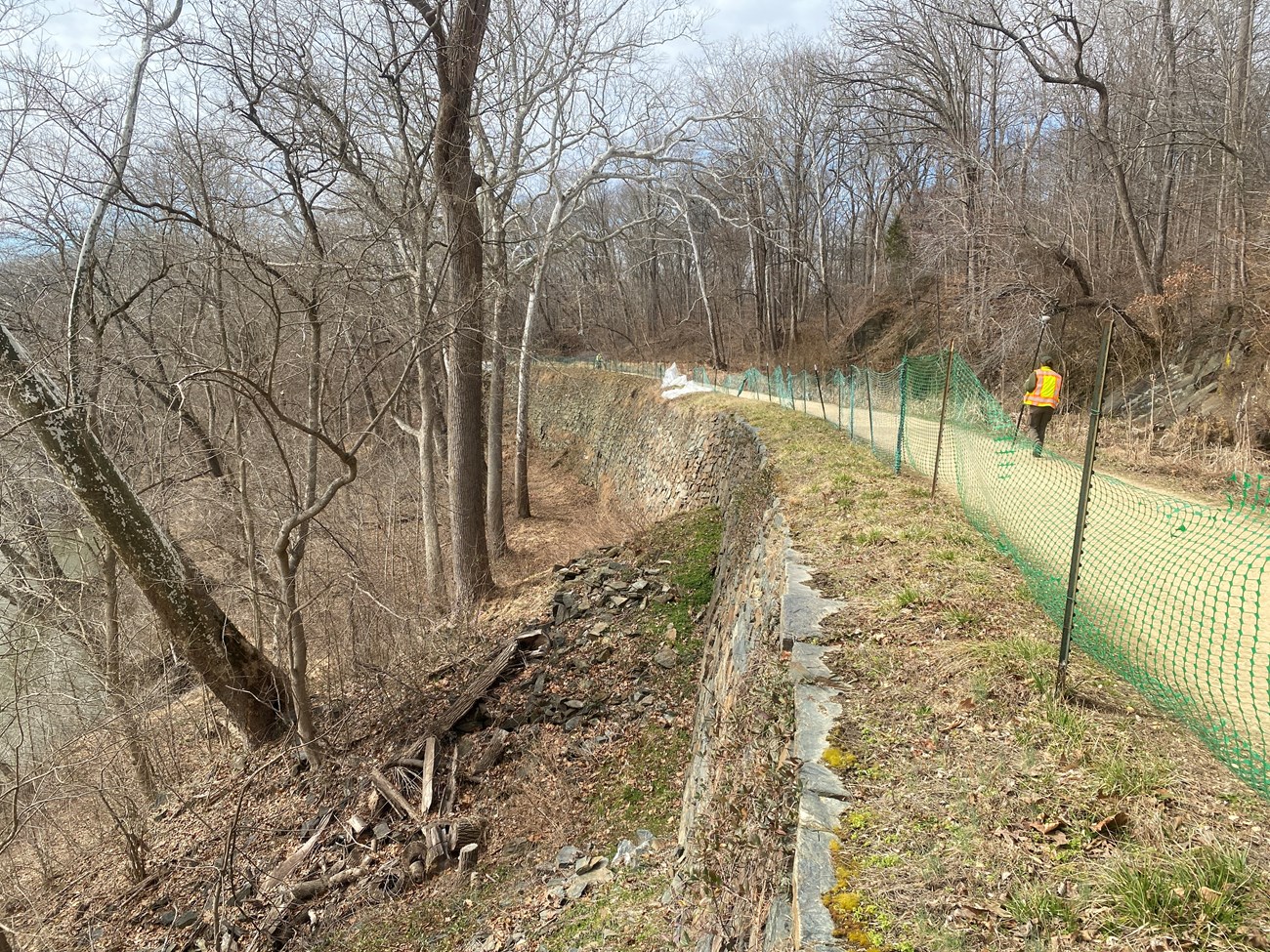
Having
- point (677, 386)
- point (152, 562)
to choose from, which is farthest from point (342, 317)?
point (677, 386)

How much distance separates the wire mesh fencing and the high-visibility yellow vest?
2.76 feet

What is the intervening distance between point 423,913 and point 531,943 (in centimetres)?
109

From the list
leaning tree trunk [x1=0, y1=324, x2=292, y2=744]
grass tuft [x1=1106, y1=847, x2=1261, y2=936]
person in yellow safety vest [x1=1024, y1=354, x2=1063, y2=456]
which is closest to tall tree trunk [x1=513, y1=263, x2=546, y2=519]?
leaning tree trunk [x1=0, y1=324, x2=292, y2=744]

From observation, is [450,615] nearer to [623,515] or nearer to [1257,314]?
[623,515]

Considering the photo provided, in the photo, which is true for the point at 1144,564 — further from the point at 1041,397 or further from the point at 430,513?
the point at 430,513

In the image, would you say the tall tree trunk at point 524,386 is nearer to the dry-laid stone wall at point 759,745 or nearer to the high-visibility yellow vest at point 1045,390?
the dry-laid stone wall at point 759,745

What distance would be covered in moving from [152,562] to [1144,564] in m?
8.50

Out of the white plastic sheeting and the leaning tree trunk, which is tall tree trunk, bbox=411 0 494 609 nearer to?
the leaning tree trunk

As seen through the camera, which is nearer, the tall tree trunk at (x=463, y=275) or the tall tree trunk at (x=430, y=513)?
the tall tree trunk at (x=463, y=275)

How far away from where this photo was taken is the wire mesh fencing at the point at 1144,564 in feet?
9.71

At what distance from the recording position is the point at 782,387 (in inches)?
592

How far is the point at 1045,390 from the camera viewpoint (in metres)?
8.48

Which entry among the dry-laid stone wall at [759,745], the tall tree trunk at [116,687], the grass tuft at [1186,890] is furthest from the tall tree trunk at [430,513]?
the grass tuft at [1186,890]

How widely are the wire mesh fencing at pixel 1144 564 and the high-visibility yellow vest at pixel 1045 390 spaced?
843mm
